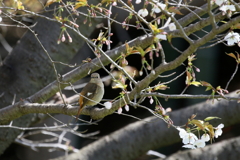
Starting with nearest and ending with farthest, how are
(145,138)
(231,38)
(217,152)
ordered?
(231,38) → (217,152) → (145,138)

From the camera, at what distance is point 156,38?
1.22 m

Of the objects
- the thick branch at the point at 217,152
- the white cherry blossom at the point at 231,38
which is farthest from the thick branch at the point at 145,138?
the white cherry blossom at the point at 231,38

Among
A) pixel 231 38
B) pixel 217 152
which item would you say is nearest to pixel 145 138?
pixel 217 152

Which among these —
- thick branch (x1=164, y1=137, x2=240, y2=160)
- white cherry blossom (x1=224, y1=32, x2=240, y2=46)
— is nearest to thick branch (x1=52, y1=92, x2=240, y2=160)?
thick branch (x1=164, y1=137, x2=240, y2=160)

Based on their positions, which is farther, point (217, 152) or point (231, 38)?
point (217, 152)

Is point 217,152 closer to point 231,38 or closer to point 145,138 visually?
point 145,138

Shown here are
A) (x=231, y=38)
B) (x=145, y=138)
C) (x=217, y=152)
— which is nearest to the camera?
(x=231, y=38)

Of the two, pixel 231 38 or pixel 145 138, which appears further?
pixel 145 138

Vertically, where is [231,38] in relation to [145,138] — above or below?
above

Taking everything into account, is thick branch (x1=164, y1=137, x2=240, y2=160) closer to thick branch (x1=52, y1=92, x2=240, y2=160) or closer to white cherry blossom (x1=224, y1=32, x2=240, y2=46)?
thick branch (x1=52, y1=92, x2=240, y2=160)

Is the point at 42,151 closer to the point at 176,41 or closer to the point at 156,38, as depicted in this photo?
the point at 176,41

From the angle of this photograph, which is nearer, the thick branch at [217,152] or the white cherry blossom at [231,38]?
the white cherry blossom at [231,38]

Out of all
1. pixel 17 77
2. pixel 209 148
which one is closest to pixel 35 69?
pixel 17 77

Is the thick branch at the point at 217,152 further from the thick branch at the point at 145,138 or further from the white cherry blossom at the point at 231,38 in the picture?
the white cherry blossom at the point at 231,38
